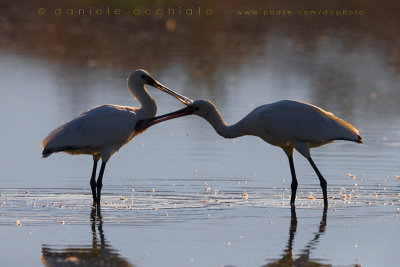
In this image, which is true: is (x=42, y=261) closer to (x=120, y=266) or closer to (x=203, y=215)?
(x=120, y=266)

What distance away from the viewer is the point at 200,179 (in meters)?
12.7

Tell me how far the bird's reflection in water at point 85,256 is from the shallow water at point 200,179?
0.02 meters

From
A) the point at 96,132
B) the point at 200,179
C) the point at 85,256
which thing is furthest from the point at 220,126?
the point at 85,256

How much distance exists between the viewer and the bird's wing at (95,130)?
11.8 meters

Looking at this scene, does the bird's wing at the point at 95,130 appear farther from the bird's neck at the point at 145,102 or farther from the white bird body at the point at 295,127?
the white bird body at the point at 295,127

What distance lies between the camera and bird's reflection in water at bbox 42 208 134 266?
8594 mm

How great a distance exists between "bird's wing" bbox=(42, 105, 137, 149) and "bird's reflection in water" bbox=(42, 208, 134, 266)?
2467 millimetres

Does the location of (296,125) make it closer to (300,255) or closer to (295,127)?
(295,127)

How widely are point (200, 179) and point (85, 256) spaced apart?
397 centimetres

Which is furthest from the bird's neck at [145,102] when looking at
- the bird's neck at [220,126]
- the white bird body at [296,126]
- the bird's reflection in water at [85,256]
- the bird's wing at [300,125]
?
the bird's reflection in water at [85,256]

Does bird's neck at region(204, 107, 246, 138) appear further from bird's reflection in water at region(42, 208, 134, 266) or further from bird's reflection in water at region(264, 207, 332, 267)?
bird's reflection in water at region(42, 208, 134, 266)

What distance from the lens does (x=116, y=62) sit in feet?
86.4

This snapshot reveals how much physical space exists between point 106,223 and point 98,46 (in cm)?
2036

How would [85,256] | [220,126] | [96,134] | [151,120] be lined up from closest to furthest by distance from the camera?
[85,256] → [96,134] → [220,126] → [151,120]
